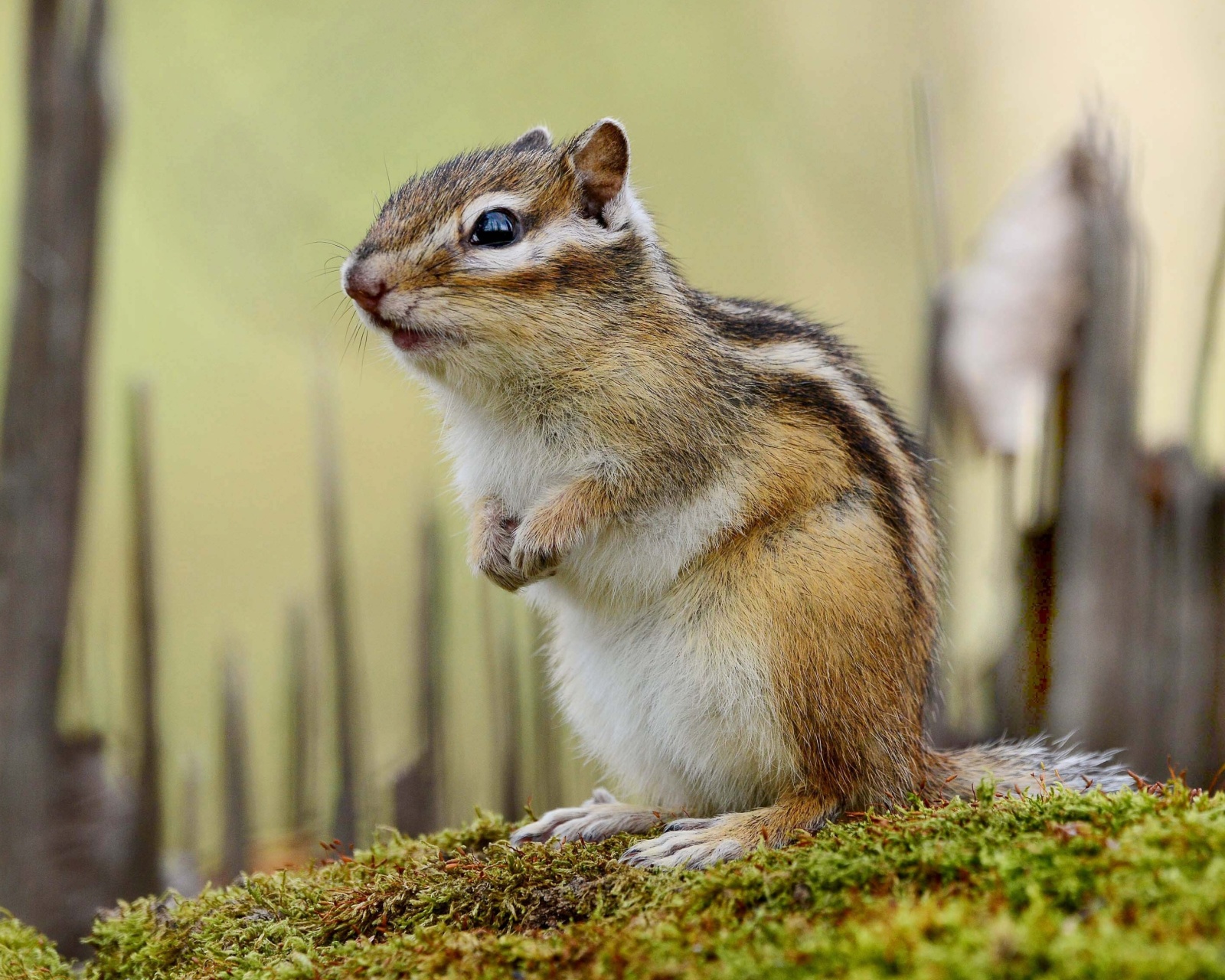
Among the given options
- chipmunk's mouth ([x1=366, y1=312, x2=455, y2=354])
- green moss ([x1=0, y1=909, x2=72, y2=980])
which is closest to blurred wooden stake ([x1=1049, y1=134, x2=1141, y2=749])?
chipmunk's mouth ([x1=366, y1=312, x2=455, y2=354])

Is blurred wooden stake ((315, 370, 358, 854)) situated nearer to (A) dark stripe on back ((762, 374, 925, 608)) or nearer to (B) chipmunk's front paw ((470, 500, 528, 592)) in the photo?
(B) chipmunk's front paw ((470, 500, 528, 592))

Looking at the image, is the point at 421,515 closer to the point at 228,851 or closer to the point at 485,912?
the point at 228,851

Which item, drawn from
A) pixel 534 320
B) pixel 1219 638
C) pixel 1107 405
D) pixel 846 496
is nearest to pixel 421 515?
pixel 534 320

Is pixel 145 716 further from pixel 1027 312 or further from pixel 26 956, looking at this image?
pixel 1027 312

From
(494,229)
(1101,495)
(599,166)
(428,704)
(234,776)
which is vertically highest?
(599,166)

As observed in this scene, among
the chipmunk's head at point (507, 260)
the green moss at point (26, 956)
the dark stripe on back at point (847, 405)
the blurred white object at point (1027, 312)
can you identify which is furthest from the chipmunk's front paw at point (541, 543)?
the blurred white object at point (1027, 312)

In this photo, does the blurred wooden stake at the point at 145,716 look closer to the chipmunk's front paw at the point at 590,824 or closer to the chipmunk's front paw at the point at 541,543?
the chipmunk's front paw at the point at 590,824

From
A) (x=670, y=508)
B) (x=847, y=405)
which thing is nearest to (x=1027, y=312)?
(x=847, y=405)
